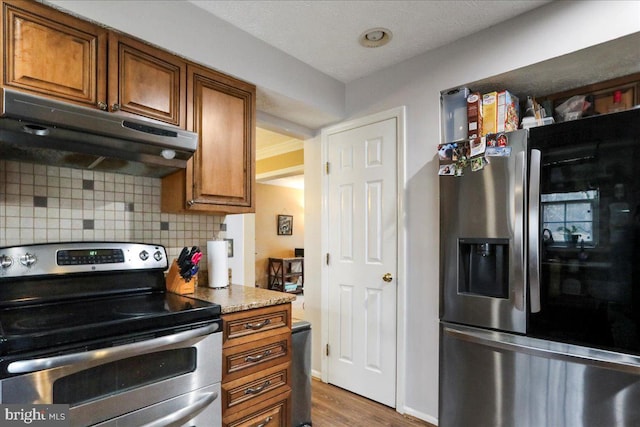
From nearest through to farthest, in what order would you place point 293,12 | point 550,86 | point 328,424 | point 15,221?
point 15,221
point 293,12
point 550,86
point 328,424

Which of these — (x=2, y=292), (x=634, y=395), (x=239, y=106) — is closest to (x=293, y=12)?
(x=239, y=106)

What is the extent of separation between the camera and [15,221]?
1.57 m

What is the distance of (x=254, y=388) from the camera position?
171cm

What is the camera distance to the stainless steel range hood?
4.11 ft

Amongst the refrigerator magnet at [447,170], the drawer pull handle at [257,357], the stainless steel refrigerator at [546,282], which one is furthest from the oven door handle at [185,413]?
the refrigerator magnet at [447,170]

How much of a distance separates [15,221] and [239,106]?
4.11 feet

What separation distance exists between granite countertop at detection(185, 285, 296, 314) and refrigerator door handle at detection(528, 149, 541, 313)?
1215mm

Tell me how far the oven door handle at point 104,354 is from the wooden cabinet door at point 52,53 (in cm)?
104

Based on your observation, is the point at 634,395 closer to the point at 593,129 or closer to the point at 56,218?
the point at 593,129

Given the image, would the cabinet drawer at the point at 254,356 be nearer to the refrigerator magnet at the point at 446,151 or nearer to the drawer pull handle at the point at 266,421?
the drawer pull handle at the point at 266,421

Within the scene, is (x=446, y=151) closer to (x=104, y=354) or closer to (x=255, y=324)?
(x=255, y=324)

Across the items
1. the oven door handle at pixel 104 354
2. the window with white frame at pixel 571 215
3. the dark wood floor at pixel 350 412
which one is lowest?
the dark wood floor at pixel 350 412

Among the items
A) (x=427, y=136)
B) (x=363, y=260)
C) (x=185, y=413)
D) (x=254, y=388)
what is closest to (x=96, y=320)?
(x=185, y=413)

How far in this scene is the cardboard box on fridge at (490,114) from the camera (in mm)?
1989
